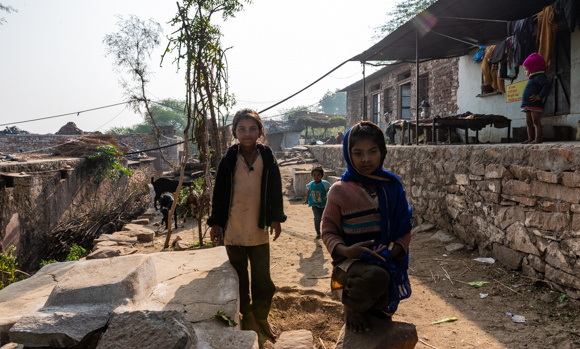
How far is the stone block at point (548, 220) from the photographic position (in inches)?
126

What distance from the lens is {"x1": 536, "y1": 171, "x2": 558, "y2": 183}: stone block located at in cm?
330

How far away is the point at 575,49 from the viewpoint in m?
5.93

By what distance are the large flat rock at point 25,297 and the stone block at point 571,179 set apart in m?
4.17

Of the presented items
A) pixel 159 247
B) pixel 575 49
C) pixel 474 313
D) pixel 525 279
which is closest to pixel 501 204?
pixel 525 279

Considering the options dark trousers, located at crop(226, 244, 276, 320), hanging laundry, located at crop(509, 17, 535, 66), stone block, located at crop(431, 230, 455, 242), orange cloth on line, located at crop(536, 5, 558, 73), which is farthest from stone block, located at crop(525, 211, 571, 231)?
hanging laundry, located at crop(509, 17, 535, 66)

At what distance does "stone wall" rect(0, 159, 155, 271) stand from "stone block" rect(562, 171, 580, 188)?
7559mm

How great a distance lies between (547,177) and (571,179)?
299 millimetres

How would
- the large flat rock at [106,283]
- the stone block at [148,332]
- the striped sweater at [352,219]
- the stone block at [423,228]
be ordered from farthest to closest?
the stone block at [423,228]
the large flat rock at [106,283]
the striped sweater at [352,219]
the stone block at [148,332]

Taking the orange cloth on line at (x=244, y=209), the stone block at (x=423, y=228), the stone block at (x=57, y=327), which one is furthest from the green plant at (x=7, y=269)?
the stone block at (x=423, y=228)

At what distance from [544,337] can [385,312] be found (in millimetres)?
1846

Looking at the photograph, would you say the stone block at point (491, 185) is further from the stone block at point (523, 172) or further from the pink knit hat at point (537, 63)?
the pink knit hat at point (537, 63)

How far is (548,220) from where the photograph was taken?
3381mm

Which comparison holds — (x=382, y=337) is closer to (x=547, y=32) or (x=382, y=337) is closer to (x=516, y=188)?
(x=516, y=188)

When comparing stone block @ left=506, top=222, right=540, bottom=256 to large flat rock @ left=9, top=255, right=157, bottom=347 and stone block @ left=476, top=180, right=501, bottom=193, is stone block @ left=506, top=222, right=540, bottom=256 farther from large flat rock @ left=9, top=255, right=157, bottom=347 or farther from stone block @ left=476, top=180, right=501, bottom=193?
large flat rock @ left=9, top=255, right=157, bottom=347
